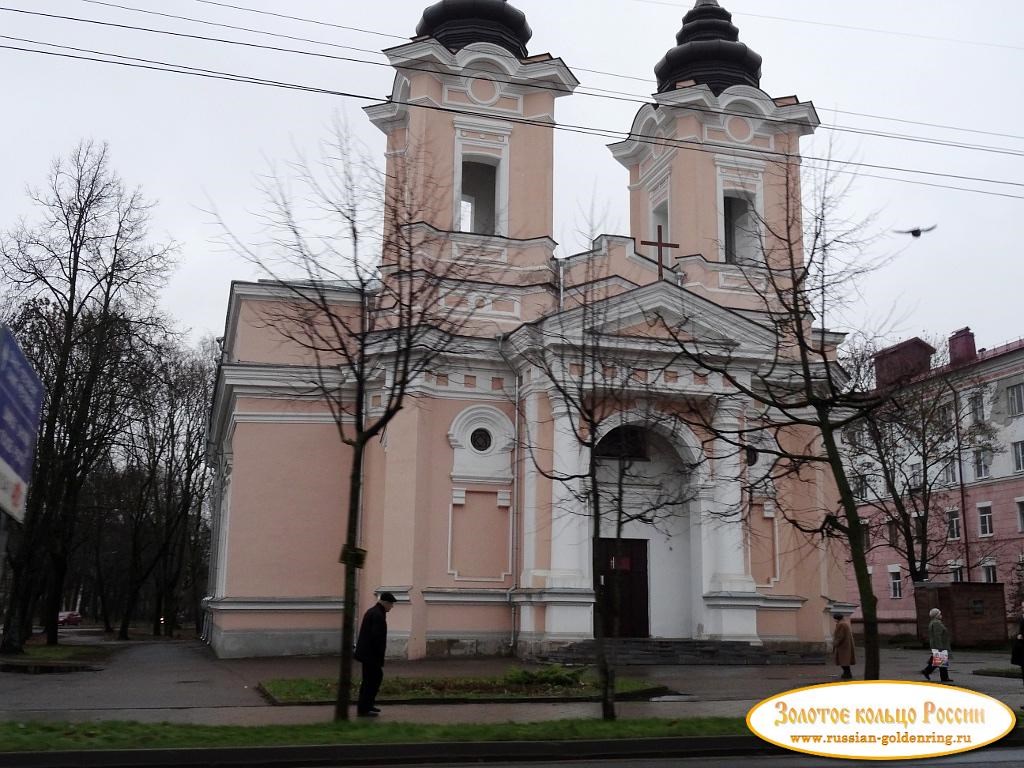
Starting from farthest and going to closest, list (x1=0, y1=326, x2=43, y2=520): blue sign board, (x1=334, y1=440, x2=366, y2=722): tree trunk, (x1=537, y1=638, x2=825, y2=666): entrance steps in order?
(x1=537, y1=638, x2=825, y2=666): entrance steps → (x1=334, y1=440, x2=366, y2=722): tree trunk → (x1=0, y1=326, x2=43, y2=520): blue sign board

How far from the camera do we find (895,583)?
2089 inches

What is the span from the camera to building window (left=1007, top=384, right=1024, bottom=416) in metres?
47.1

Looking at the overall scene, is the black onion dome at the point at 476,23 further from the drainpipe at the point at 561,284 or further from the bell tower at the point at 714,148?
the drainpipe at the point at 561,284

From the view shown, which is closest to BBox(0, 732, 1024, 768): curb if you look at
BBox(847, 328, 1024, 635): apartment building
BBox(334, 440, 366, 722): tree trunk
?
BBox(334, 440, 366, 722): tree trunk

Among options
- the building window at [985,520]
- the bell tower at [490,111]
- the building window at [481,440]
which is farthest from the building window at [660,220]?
the building window at [985,520]

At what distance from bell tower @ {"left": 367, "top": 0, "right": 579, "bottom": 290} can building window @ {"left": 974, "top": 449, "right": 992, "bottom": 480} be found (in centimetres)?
2890

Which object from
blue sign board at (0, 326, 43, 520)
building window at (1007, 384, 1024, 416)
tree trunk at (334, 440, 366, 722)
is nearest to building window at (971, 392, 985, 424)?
building window at (1007, 384, 1024, 416)

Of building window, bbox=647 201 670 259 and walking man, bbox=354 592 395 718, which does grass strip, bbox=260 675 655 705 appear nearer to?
walking man, bbox=354 592 395 718

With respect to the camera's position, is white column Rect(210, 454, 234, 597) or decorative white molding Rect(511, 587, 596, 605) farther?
white column Rect(210, 454, 234, 597)

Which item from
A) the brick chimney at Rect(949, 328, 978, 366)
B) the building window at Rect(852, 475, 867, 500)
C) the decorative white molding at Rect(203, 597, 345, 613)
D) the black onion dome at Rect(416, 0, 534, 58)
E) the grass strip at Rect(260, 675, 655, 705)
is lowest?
the grass strip at Rect(260, 675, 655, 705)

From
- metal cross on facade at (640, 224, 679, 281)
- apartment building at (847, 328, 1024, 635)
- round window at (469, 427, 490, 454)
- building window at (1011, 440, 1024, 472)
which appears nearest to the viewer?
round window at (469, 427, 490, 454)

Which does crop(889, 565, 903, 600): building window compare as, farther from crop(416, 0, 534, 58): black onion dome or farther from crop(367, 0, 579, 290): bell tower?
crop(416, 0, 534, 58): black onion dome

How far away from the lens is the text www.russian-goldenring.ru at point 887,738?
27.9 ft

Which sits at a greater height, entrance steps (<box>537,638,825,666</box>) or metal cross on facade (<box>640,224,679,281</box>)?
metal cross on facade (<box>640,224,679,281</box>)
